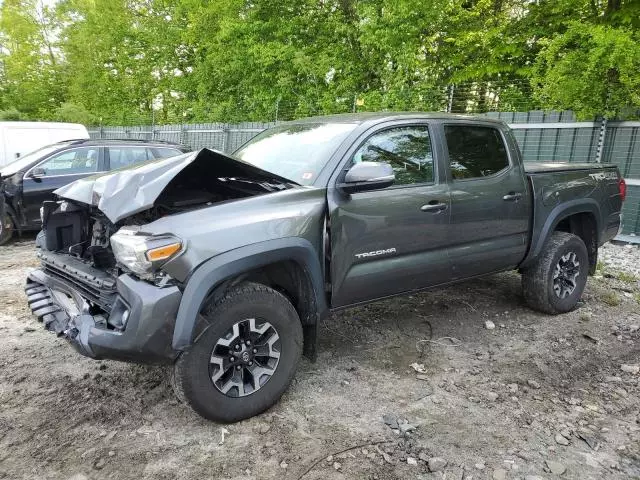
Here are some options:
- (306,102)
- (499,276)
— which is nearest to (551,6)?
(306,102)

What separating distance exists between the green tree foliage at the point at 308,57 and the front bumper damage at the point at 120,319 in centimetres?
734

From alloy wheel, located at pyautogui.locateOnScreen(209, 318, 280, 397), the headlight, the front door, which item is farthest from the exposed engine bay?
alloy wheel, located at pyautogui.locateOnScreen(209, 318, 280, 397)

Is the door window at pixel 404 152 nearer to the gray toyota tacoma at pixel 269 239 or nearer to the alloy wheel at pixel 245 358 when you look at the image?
the gray toyota tacoma at pixel 269 239

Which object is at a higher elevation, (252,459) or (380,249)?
(380,249)

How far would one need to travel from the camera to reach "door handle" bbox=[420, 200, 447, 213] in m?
3.56

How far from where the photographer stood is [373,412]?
3049 mm

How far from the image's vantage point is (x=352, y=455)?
8.63ft

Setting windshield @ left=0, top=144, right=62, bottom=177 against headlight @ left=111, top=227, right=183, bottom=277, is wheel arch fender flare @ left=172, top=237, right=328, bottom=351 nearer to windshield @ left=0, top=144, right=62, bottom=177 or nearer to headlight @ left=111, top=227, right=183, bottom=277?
headlight @ left=111, top=227, right=183, bottom=277

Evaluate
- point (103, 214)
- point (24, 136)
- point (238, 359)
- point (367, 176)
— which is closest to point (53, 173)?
point (24, 136)

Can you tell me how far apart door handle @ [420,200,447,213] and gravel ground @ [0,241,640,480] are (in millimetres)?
1179

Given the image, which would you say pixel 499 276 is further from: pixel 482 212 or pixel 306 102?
pixel 306 102

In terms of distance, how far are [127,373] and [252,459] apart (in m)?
1.33

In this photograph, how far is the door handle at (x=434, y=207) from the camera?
3.56 metres

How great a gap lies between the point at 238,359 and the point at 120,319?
0.69 meters
